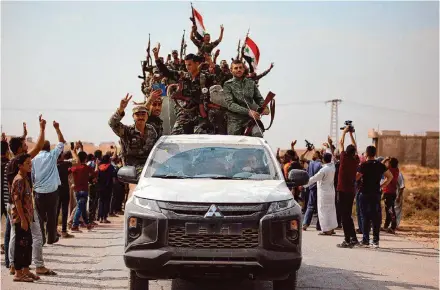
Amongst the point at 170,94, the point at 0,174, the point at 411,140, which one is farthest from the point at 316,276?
the point at 411,140

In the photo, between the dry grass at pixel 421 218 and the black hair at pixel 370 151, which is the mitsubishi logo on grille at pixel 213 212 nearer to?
the black hair at pixel 370 151

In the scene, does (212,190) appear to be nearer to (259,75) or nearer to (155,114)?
(155,114)

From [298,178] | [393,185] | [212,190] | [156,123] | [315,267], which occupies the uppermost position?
[156,123]

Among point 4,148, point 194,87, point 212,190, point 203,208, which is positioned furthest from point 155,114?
point 203,208

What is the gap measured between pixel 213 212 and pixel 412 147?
71538 millimetres

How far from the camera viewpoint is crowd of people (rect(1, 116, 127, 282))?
31.1 feet

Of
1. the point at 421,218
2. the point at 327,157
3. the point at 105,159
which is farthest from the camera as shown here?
the point at 421,218

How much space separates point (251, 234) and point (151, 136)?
3456 millimetres

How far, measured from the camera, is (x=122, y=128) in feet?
33.8

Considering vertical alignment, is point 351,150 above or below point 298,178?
above

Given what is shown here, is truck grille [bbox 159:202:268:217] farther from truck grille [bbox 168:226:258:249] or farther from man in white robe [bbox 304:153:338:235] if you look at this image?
man in white robe [bbox 304:153:338:235]

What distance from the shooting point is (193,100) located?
469 inches

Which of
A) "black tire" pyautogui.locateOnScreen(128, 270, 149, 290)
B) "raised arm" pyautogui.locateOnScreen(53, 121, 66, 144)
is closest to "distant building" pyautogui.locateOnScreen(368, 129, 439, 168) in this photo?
"raised arm" pyautogui.locateOnScreen(53, 121, 66, 144)

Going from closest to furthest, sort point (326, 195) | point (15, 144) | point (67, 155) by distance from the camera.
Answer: point (15, 144)
point (326, 195)
point (67, 155)
